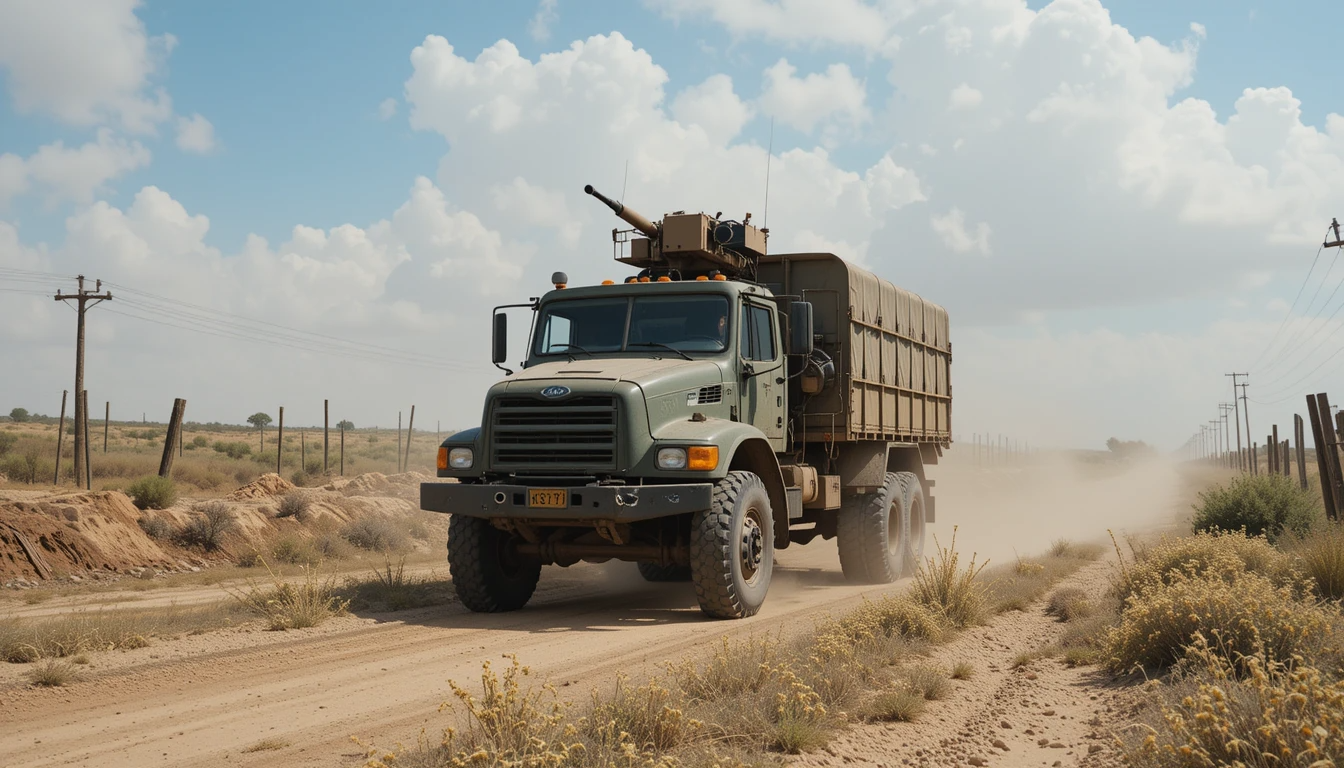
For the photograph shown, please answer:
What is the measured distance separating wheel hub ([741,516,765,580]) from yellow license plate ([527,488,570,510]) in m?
1.76

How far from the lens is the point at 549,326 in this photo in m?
11.1

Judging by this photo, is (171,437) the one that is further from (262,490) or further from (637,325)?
(637,325)

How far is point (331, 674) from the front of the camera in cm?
732

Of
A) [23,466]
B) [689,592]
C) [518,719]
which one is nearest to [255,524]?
[689,592]

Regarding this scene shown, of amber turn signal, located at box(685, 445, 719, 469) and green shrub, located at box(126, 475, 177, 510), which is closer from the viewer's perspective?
amber turn signal, located at box(685, 445, 719, 469)

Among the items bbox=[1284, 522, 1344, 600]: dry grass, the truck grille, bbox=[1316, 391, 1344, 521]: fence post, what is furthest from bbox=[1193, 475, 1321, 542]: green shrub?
the truck grille

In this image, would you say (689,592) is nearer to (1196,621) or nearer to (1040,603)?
(1040,603)

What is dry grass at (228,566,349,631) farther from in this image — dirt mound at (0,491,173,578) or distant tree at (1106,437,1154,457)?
distant tree at (1106,437,1154,457)

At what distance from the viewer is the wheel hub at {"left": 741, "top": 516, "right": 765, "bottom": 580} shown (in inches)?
380

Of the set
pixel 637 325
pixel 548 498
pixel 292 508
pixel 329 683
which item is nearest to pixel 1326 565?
pixel 637 325

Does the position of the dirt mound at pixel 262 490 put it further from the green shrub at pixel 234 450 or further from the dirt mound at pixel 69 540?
the green shrub at pixel 234 450

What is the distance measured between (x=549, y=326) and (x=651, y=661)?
4.61m

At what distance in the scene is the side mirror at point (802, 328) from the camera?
1076 centimetres

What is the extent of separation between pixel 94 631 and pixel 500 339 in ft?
16.0
